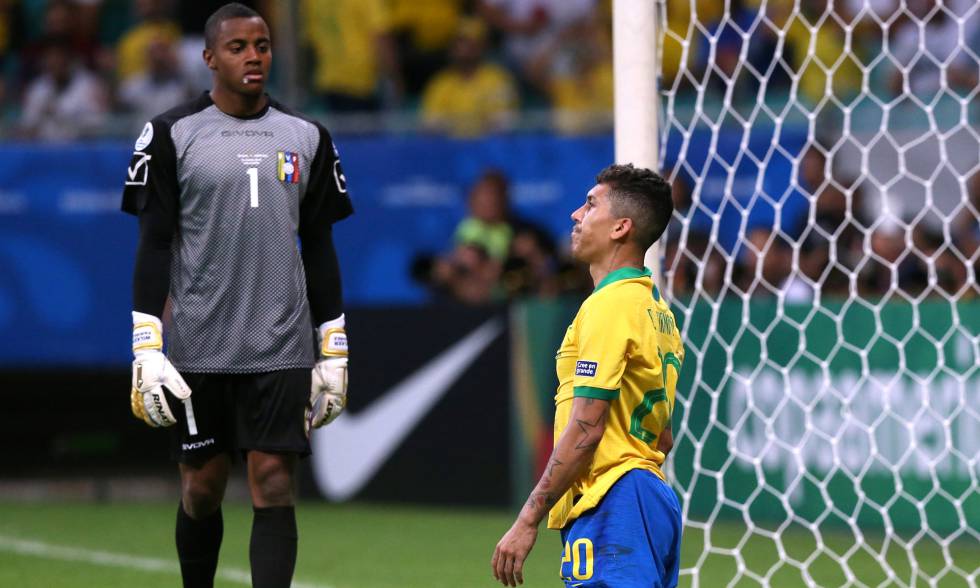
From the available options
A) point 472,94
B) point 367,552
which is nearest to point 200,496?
point 367,552

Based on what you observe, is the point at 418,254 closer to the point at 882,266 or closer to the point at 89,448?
the point at 89,448

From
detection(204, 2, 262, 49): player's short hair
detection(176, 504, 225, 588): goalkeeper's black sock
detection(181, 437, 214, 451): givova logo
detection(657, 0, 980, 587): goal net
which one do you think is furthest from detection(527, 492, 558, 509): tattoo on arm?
detection(657, 0, 980, 587): goal net

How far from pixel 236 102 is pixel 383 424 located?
16.2ft

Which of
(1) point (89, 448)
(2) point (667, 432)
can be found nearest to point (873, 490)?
(2) point (667, 432)

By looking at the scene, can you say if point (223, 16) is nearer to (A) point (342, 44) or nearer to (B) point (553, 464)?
(B) point (553, 464)

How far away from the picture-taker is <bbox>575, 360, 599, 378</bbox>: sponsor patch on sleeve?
3914 millimetres

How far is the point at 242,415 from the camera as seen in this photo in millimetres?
4949

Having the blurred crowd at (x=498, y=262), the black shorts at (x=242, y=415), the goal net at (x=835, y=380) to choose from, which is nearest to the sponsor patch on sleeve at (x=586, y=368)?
the black shorts at (x=242, y=415)

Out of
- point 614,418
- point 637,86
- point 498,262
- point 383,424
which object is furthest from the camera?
point 498,262

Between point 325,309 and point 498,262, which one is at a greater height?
point 325,309

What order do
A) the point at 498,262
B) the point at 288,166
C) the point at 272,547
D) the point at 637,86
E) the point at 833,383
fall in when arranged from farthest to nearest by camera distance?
the point at 498,262, the point at 833,383, the point at 637,86, the point at 288,166, the point at 272,547

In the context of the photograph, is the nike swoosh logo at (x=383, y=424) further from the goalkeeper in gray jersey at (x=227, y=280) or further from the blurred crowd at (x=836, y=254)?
the goalkeeper in gray jersey at (x=227, y=280)

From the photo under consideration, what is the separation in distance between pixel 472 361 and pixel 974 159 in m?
3.10

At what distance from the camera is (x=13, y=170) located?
1085 centimetres
